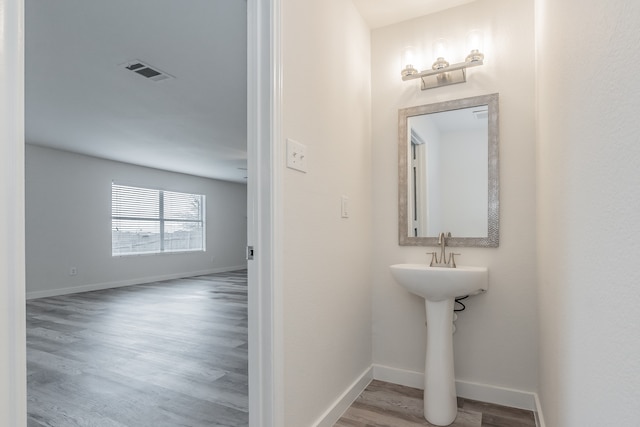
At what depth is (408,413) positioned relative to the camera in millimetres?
1938

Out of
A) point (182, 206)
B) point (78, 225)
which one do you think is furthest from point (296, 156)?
point (182, 206)

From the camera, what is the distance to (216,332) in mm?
3521

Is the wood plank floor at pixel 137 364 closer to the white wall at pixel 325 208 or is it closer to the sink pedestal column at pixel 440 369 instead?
the white wall at pixel 325 208

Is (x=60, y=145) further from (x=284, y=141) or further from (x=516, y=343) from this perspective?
(x=516, y=343)

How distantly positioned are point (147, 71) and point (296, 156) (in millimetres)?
2191

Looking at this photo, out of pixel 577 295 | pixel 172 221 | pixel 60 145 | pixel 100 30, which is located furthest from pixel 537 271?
pixel 172 221

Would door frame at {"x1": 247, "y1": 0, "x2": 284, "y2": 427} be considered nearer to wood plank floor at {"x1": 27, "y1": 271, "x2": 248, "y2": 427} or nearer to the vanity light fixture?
wood plank floor at {"x1": 27, "y1": 271, "x2": 248, "y2": 427}

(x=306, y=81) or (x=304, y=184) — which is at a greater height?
(x=306, y=81)

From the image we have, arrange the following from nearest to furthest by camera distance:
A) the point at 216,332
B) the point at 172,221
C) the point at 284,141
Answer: the point at 284,141, the point at 216,332, the point at 172,221

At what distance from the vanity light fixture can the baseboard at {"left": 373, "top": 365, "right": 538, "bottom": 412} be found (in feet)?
5.90

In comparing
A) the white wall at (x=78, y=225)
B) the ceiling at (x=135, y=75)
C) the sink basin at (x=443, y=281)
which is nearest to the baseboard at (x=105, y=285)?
the white wall at (x=78, y=225)

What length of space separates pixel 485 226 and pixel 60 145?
19.7 ft

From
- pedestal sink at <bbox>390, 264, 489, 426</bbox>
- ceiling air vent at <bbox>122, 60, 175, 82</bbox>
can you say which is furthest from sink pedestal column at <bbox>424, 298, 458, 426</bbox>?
ceiling air vent at <bbox>122, 60, 175, 82</bbox>

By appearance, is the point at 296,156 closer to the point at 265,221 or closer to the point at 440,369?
the point at 265,221
